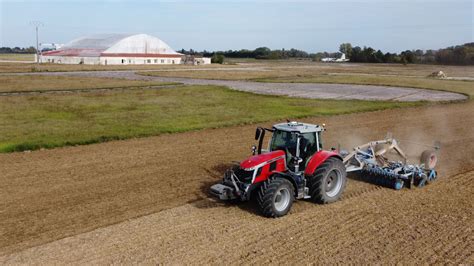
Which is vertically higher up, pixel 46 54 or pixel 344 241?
pixel 46 54

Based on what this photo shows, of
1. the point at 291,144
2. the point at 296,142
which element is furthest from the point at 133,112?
the point at 296,142

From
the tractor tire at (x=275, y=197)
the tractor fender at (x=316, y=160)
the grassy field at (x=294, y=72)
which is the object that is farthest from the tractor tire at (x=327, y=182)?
the grassy field at (x=294, y=72)

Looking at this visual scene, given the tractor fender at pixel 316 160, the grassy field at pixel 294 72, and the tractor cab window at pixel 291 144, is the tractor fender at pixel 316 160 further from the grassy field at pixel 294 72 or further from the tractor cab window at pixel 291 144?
the grassy field at pixel 294 72

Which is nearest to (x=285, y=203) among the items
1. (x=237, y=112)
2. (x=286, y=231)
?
(x=286, y=231)

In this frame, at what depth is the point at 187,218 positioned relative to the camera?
10938 millimetres

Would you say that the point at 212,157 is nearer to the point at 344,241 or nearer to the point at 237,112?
the point at 344,241

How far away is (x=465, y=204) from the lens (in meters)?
12.1

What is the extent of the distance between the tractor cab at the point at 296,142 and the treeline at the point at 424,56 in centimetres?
10892

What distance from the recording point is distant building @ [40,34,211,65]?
372 feet

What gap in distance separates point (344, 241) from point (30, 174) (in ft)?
32.4

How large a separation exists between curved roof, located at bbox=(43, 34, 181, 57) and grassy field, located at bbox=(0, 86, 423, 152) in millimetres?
82175

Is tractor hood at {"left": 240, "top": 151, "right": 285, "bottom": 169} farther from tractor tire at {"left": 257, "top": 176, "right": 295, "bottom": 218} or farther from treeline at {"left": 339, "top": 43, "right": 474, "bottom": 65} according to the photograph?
treeline at {"left": 339, "top": 43, "right": 474, "bottom": 65}

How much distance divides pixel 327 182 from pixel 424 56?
136m

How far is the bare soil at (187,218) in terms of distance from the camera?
913 centimetres
